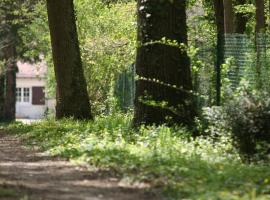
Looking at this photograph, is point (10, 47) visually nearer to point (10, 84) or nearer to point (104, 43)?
point (10, 84)

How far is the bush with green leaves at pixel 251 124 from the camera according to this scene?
1140cm

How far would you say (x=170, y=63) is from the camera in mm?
14414

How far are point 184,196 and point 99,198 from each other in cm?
110

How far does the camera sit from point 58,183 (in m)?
9.88

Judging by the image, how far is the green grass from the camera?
893 cm

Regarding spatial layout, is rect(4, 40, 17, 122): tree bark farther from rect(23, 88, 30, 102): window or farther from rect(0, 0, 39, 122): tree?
rect(23, 88, 30, 102): window

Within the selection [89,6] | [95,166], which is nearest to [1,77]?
[89,6]

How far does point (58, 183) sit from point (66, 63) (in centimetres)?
1115

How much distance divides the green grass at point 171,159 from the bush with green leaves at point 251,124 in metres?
0.31

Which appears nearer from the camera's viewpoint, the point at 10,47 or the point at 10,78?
the point at 10,47

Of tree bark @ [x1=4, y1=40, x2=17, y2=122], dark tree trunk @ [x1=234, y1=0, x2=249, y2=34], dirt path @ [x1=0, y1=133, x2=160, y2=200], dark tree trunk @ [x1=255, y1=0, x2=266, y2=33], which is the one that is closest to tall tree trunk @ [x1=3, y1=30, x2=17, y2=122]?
tree bark @ [x1=4, y1=40, x2=17, y2=122]

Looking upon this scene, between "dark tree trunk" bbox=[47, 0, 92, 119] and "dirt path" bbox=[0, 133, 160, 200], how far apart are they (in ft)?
25.6

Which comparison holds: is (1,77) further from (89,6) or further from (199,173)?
(199,173)

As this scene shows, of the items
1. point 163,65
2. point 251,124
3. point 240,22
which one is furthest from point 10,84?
point 251,124
